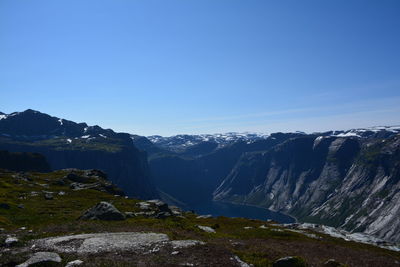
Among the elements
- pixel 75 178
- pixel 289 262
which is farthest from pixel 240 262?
Result: pixel 75 178

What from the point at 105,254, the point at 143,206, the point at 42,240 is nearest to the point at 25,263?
the point at 105,254

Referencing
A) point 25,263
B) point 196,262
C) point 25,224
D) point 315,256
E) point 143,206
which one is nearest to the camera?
point 25,263

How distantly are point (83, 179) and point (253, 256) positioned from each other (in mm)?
103808

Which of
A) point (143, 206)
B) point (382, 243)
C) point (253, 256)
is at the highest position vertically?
point (253, 256)

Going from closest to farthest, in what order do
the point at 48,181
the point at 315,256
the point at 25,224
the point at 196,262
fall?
the point at 196,262, the point at 315,256, the point at 25,224, the point at 48,181

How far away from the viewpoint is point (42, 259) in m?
26.6

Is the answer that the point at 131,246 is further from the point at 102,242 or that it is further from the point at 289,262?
the point at 289,262

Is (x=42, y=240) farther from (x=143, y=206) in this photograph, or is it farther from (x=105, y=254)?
(x=143, y=206)

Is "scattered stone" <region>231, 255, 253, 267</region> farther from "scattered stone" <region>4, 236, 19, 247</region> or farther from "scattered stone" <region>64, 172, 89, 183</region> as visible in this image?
"scattered stone" <region>64, 172, 89, 183</region>

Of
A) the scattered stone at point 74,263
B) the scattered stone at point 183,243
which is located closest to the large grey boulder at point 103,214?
the scattered stone at point 183,243

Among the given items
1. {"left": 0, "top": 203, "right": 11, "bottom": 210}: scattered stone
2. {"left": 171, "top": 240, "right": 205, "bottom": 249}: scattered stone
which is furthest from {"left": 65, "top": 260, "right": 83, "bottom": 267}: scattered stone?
{"left": 0, "top": 203, "right": 11, "bottom": 210}: scattered stone

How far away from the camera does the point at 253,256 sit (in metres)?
31.2

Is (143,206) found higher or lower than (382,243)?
higher

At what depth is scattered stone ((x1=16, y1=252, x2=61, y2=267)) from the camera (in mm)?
26044
